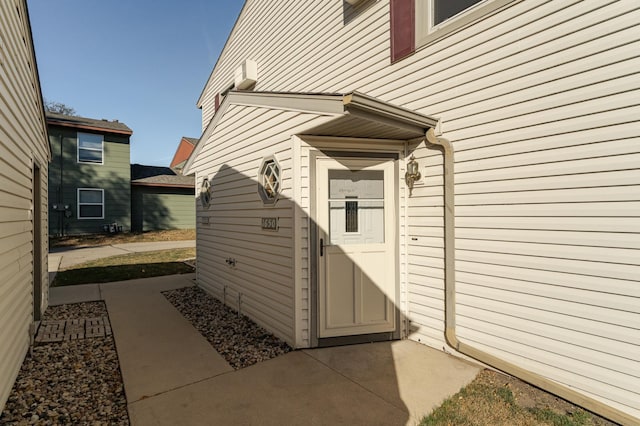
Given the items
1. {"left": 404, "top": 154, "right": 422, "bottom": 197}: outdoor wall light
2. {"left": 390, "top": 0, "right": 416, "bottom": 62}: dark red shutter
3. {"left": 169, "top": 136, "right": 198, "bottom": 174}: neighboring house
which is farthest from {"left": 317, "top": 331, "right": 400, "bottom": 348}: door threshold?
{"left": 169, "top": 136, "right": 198, "bottom": 174}: neighboring house

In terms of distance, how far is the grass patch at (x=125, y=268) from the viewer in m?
7.36

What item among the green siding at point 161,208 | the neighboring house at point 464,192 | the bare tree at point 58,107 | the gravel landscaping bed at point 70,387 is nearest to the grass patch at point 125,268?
the gravel landscaping bed at point 70,387

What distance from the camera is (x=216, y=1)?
11.2 meters

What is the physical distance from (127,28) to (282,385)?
1395cm

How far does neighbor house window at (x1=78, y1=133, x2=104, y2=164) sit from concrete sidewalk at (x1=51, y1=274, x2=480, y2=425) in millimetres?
14492

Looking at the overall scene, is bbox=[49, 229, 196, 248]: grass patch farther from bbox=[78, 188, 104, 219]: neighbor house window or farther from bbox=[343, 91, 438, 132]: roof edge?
bbox=[343, 91, 438, 132]: roof edge

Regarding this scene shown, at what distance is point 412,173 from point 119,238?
15088mm

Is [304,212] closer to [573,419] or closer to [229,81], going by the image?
[573,419]

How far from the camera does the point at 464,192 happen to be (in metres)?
3.17

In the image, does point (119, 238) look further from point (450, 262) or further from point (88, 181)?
point (450, 262)

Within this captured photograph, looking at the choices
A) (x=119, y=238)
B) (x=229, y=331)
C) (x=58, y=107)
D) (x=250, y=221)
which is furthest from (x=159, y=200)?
(x=58, y=107)

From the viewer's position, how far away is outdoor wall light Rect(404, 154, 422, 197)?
3.59 m

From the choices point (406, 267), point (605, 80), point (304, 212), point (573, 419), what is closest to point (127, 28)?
point (304, 212)

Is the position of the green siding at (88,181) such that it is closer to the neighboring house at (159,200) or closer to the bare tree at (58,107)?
the neighboring house at (159,200)
